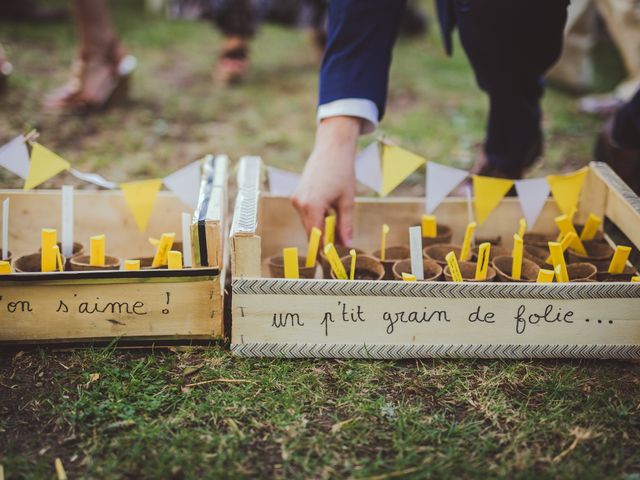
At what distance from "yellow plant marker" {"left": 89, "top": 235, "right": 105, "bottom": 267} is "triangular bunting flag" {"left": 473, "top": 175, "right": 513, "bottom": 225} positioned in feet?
3.40

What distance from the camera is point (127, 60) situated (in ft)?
12.5

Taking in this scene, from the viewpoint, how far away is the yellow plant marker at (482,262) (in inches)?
63.6

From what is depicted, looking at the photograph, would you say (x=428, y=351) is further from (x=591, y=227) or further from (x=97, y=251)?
(x=97, y=251)

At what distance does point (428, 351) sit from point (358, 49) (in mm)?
835

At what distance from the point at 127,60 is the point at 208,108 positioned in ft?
1.80

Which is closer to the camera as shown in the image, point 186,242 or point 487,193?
point 186,242

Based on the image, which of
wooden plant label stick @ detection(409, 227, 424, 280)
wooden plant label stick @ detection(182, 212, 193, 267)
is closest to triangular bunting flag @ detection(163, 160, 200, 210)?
wooden plant label stick @ detection(182, 212, 193, 267)

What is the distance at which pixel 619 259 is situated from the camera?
1678 mm

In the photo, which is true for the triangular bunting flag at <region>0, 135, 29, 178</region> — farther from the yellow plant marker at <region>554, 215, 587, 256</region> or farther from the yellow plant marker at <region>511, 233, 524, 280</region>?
the yellow plant marker at <region>554, 215, 587, 256</region>

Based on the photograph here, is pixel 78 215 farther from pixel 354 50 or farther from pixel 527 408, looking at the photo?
pixel 527 408

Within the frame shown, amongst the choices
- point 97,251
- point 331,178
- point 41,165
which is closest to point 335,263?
point 331,178

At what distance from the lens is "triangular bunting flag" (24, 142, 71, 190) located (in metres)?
1.79

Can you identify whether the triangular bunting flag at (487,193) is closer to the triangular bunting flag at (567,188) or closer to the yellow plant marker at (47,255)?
the triangular bunting flag at (567,188)

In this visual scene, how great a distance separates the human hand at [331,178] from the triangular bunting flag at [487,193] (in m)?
0.41
